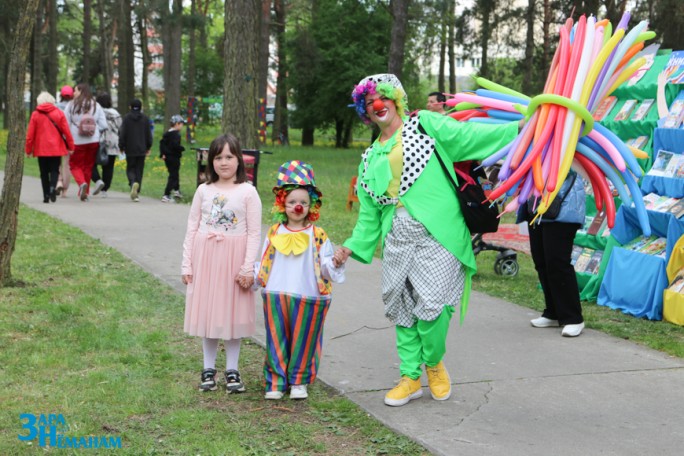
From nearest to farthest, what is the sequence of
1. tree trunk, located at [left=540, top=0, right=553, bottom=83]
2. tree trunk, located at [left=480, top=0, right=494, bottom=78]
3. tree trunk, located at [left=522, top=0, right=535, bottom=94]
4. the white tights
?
the white tights < tree trunk, located at [left=522, top=0, right=535, bottom=94] < tree trunk, located at [left=480, top=0, right=494, bottom=78] < tree trunk, located at [left=540, top=0, right=553, bottom=83]

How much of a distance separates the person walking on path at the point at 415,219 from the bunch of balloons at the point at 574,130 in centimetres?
27

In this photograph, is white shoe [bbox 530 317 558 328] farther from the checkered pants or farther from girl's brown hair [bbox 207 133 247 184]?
girl's brown hair [bbox 207 133 247 184]

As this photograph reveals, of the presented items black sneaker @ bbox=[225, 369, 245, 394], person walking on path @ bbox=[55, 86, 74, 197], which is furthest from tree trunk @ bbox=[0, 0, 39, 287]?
person walking on path @ bbox=[55, 86, 74, 197]

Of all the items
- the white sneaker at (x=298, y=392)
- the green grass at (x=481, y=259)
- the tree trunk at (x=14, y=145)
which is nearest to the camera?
the white sneaker at (x=298, y=392)

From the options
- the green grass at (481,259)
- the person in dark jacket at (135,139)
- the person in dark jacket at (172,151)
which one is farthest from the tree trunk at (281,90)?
the person in dark jacket at (135,139)

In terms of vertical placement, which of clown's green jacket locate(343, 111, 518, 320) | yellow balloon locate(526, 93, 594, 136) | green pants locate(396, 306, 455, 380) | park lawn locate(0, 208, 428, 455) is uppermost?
yellow balloon locate(526, 93, 594, 136)

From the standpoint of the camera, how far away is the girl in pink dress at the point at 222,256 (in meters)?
5.64

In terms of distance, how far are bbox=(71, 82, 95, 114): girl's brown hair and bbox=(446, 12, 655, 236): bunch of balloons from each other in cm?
1106

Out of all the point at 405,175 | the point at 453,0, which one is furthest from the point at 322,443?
the point at 453,0

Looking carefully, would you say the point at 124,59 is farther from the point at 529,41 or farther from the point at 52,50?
the point at 529,41

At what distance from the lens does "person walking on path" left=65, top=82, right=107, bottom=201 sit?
15.3 meters

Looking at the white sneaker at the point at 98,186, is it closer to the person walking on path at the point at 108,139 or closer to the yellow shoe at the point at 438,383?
the person walking on path at the point at 108,139

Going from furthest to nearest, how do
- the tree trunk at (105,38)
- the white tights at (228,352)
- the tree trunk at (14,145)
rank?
1. the tree trunk at (105,38)
2. the tree trunk at (14,145)
3. the white tights at (228,352)

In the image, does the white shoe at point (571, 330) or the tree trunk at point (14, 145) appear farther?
the tree trunk at point (14, 145)
